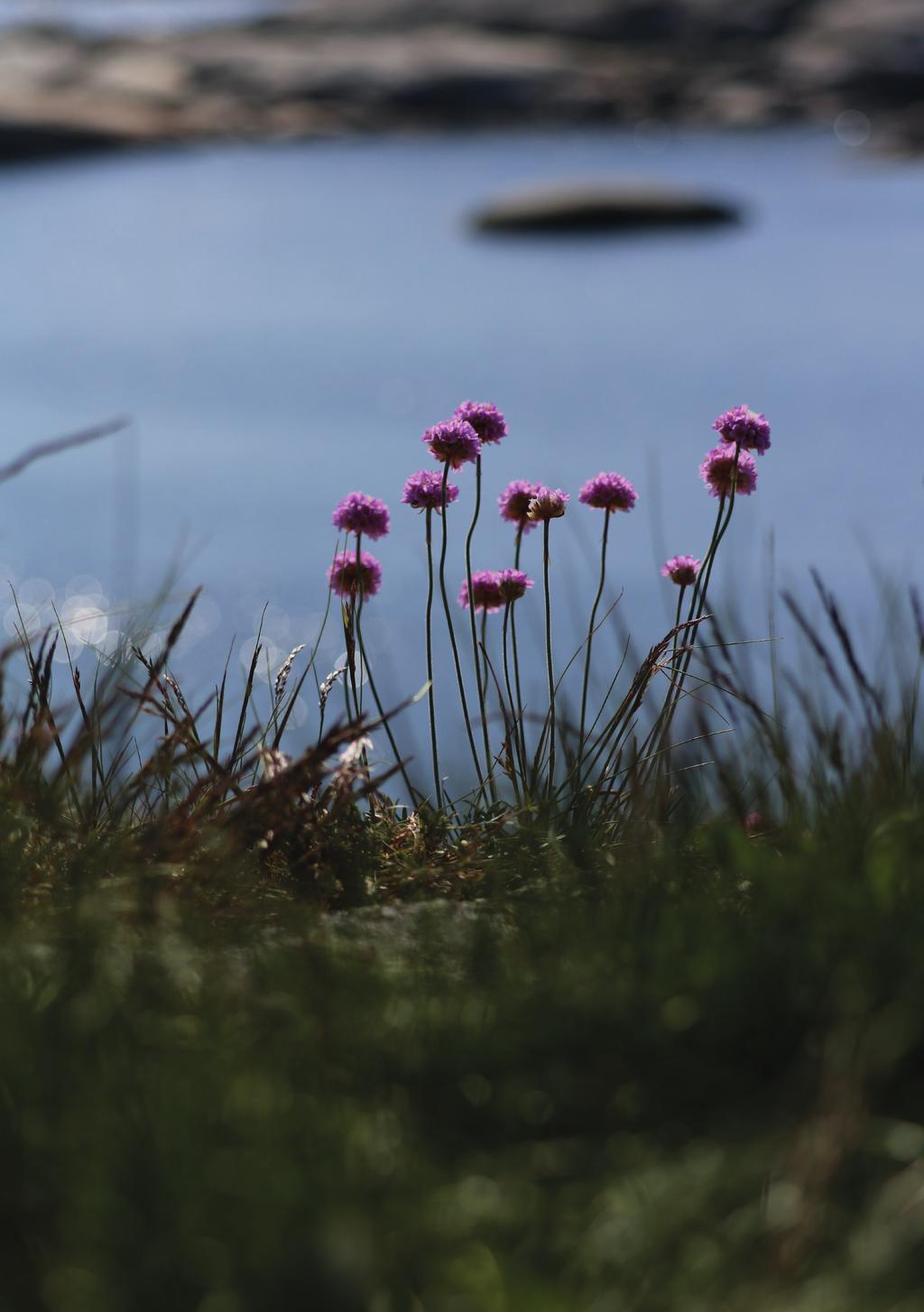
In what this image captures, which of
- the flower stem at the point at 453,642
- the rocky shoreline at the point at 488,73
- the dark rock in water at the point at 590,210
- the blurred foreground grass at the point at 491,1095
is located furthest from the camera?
the rocky shoreline at the point at 488,73

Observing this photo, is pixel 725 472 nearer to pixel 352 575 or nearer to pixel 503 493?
pixel 503 493

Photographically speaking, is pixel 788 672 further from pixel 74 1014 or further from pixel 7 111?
pixel 7 111

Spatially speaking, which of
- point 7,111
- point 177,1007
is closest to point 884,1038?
point 177,1007

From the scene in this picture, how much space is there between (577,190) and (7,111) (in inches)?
235

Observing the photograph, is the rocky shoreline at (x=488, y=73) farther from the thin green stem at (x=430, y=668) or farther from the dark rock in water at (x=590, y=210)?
the thin green stem at (x=430, y=668)

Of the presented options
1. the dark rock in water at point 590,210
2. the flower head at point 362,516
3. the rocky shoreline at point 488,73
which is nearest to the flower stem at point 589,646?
the flower head at point 362,516

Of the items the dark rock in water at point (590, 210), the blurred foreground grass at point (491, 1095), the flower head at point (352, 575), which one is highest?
the dark rock in water at point (590, 210)

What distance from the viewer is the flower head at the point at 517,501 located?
1535mm

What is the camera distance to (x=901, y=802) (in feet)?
4.00

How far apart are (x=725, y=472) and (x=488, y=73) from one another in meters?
15.6

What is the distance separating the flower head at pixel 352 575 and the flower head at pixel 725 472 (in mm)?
393

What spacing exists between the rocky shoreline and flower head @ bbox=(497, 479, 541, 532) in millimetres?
13281

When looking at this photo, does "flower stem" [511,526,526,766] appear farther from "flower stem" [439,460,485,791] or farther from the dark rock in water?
the dark rock in water

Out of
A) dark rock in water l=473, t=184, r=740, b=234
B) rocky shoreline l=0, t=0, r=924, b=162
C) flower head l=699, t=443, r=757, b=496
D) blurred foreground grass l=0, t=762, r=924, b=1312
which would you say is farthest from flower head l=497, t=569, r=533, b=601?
rocky shoreline l=0, t=0, r=924, b=162
